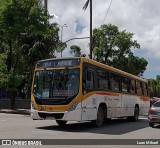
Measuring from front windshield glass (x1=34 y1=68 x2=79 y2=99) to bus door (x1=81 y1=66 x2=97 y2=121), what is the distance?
449 mm

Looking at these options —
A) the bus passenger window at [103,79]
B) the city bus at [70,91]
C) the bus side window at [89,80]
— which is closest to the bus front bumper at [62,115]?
the city bus at [70,91]

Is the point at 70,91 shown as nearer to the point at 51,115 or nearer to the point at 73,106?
the point at 73,106

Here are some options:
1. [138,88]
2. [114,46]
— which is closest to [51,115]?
[138,88]

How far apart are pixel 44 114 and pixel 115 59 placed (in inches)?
1768

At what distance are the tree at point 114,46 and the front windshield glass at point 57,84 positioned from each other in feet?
140

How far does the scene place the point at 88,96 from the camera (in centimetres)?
1661

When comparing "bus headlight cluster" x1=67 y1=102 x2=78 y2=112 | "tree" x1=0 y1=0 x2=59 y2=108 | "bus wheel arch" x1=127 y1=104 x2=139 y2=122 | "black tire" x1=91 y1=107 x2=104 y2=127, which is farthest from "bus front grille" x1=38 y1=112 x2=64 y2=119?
"tree" x1=0 y1=0 x2=59 y2=108

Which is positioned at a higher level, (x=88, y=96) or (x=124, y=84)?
(x=124, y=84)

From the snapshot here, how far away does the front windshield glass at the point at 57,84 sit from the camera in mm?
16000

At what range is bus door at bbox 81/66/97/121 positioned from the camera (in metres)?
16.2

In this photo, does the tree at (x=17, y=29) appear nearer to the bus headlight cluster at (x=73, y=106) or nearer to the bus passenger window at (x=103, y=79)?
the bus passenger window at (x=103, y=79)

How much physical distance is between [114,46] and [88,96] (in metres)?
44.9

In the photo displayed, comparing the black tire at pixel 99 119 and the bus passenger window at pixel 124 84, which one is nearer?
the black tire at pixel 99 119

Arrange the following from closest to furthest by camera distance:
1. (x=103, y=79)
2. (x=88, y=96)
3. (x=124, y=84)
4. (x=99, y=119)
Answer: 1. (x=88, y=96)
2. (x=99, y=119)
3. (x=103, y=79)
4. (x=124, y=84)
